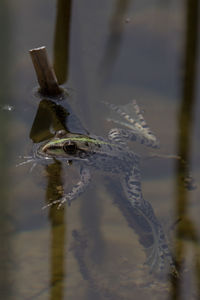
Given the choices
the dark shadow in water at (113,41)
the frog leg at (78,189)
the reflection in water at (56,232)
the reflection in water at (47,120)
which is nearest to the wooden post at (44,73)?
the reflection in water at (47,120)

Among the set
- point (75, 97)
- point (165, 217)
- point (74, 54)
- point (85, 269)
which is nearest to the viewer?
point (85, 269)

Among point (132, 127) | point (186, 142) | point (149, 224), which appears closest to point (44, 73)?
point (132, 127)

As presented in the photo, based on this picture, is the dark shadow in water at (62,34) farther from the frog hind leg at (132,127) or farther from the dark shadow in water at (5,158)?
the frog hind leg at (132,127)

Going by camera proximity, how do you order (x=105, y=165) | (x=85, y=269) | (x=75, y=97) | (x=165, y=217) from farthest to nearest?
(x=75, y=97) < (x=105, y=165) < (x=165, y=217) < (x=85, y=269)

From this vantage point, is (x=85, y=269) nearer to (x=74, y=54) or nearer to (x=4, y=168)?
(x=4, y=168)

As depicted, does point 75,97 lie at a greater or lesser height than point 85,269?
greater

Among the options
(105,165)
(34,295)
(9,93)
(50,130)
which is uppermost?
(9,93)

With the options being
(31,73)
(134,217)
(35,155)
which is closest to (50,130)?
(35,155)
